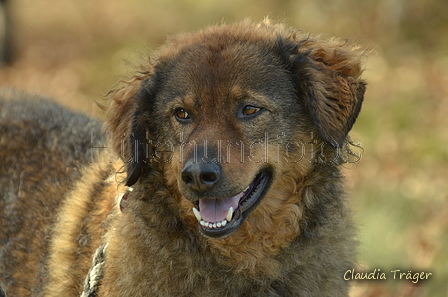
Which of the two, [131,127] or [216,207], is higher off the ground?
[131,127]

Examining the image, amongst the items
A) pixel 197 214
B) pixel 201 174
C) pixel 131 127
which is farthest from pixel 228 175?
pixel 131 127

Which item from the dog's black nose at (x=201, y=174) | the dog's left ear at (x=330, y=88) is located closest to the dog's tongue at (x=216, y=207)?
the dog's black nose at (x=201, y=174)

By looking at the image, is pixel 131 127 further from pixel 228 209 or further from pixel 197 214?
pixel 228 209

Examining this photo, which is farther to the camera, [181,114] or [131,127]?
[131,127]

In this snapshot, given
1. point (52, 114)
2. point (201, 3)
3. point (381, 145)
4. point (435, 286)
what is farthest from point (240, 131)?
point (201, 3)

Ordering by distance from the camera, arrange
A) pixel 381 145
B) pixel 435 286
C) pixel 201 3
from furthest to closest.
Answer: pixel 201 3
pixel 381 145
pixel 435 286

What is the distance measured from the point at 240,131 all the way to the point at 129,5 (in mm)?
15774

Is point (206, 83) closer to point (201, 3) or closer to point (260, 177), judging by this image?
point (260, 177)

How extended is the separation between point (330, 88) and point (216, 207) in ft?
3.79

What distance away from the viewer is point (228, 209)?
12.0ft

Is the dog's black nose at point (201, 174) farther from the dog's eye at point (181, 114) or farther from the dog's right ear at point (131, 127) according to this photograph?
the dog's right ear at point (131, 127)

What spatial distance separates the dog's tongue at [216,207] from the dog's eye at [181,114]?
596 millimetres

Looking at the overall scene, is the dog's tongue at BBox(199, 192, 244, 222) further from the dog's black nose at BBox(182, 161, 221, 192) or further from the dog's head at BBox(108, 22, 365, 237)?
the dog's black nose at BBox(182, 161, 221, 192)

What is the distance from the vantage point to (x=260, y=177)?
385 cm
